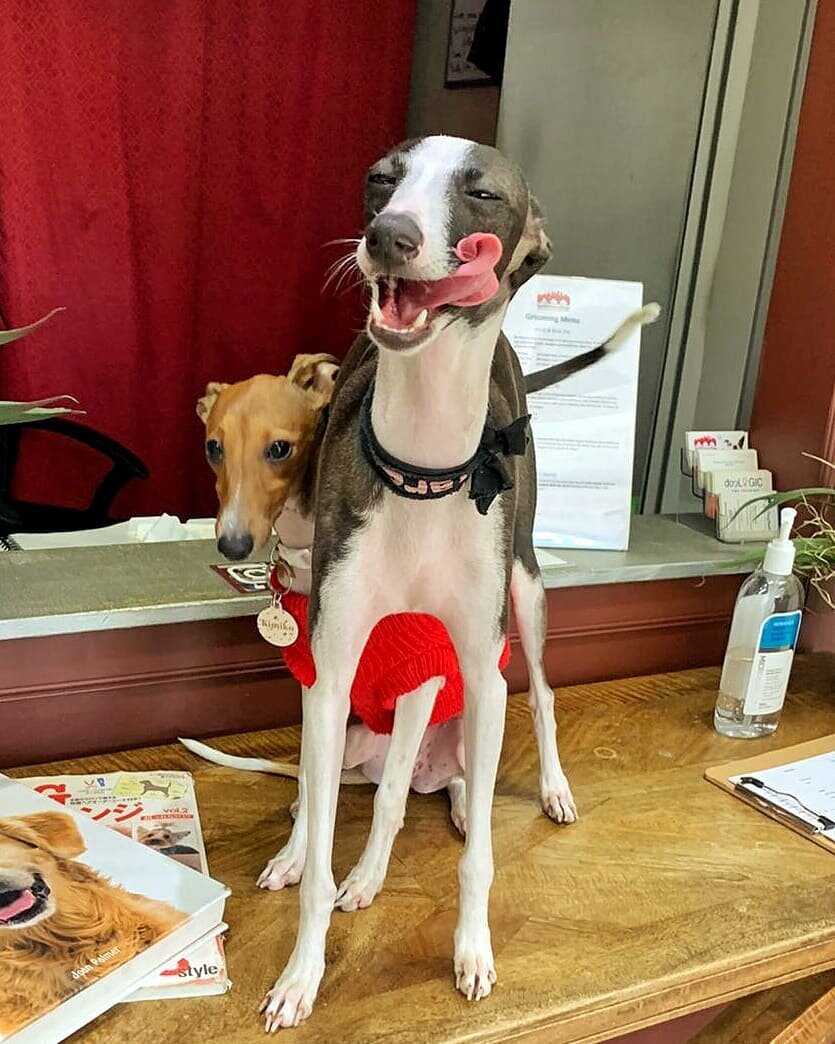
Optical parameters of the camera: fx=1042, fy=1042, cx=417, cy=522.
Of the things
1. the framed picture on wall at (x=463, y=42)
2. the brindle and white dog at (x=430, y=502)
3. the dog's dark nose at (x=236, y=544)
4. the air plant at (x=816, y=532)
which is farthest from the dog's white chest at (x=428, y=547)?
the framed picture on wall at (x=463, y=42)

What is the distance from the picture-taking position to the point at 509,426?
812 millimetres

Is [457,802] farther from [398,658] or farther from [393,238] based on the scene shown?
[393,238]

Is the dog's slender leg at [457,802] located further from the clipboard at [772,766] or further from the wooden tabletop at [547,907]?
the clipboard at [772,766]

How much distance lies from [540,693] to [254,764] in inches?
12.4

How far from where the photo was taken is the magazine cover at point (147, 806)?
0.94 m

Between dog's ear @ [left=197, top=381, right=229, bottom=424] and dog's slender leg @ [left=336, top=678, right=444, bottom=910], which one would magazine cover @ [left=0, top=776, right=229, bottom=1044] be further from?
dog's ear @ [left=197, top=381, right=229, bottom=424]

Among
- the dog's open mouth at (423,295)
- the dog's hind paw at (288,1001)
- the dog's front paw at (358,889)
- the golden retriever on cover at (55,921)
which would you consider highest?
the dog's open mouth at (423,295)

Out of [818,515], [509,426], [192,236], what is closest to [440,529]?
[509,426]

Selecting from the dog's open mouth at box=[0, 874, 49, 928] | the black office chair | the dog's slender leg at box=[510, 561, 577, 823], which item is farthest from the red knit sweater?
the black office chair

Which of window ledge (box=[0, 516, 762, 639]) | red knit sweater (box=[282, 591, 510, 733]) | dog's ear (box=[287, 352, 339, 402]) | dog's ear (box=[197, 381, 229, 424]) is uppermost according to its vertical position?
dog's ear (box=[287, 352, 339, 402])

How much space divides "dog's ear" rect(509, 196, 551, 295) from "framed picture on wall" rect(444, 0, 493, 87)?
1.50m

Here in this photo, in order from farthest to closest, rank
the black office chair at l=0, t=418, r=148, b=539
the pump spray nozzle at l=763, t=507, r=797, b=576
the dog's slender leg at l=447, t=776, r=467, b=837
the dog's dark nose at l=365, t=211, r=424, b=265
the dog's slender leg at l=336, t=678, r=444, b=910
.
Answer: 1. the black office chair at l=0, t=418, r=148, b=539
2. the pump spray nozzle at l=763, t=507, r=797, b=576
3. the dog's slender leg at l=447, t=776, r=467, b=837
4. the dog's slender leg at l=336, t=678, r=444, b=910
5. the dog's dark nose at l=365, t=211, r=424, b=265

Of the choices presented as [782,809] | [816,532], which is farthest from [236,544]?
[816,532]

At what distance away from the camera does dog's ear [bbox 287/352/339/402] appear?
975mm
